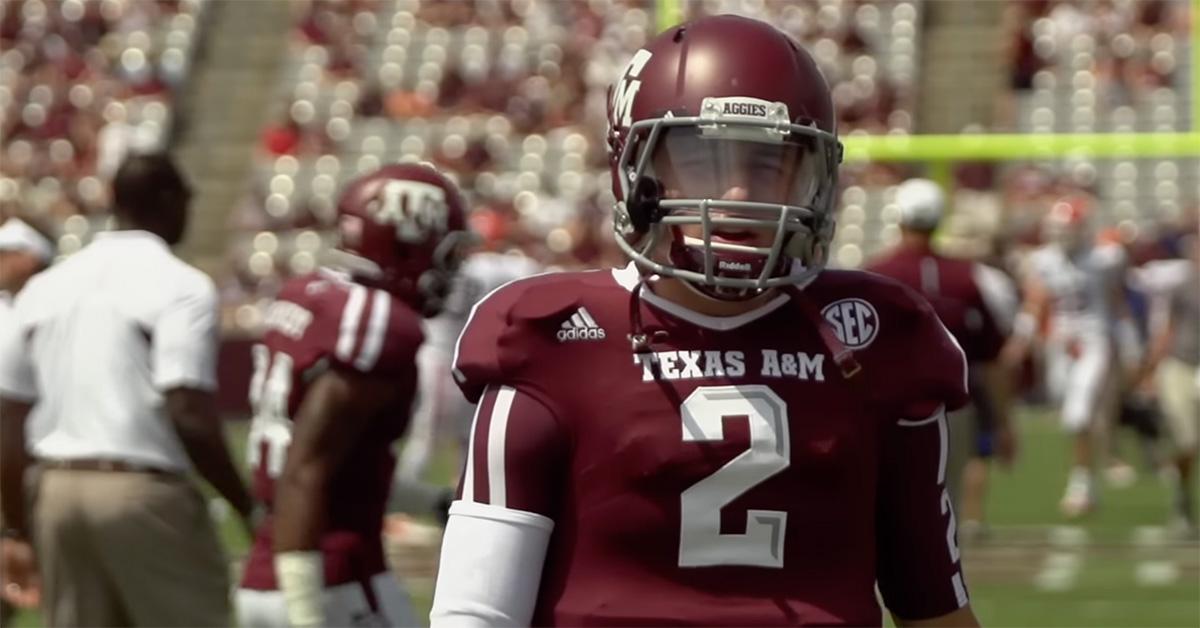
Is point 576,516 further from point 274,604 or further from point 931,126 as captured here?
point 931,126

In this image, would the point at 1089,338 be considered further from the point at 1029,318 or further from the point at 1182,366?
the point at 1029,318

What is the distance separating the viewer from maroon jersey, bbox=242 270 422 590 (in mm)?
4387

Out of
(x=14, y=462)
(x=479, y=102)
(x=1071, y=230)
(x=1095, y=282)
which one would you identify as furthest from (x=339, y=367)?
(x=479, y=102)

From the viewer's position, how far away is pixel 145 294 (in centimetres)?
506

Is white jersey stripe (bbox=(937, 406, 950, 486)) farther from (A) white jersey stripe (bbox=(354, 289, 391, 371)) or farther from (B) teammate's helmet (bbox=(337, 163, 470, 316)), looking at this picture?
(B) teammate's helmet (bbox=(337, 163, 470, 316))

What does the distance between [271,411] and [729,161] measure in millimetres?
2319

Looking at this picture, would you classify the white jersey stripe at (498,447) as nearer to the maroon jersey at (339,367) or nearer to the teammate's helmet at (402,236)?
the maroon jersey at (339,367)

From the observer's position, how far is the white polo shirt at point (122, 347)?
16.4 ft

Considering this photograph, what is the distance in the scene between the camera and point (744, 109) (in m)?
2.45

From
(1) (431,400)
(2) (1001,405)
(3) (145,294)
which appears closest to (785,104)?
(3) (145,294)

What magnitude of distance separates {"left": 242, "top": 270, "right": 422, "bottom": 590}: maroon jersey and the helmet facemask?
6.49 ft

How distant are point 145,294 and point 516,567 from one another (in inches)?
110

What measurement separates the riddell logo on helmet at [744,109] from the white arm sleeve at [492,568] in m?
0.46

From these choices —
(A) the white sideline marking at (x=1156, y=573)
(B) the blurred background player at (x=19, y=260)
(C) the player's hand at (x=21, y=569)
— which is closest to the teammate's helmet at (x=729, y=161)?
(C) the player's hand at (x=21, y=569)
